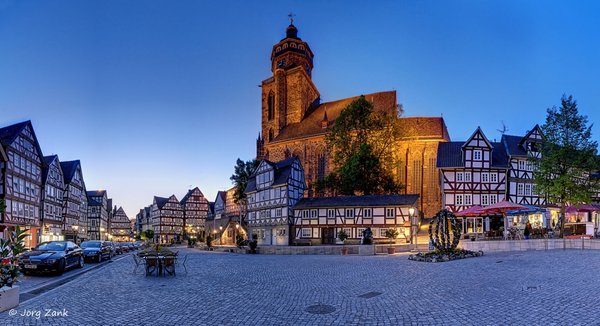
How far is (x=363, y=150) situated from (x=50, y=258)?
38.3 meters

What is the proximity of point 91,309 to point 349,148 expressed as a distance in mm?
46986

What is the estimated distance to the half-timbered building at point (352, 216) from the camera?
43844 mm

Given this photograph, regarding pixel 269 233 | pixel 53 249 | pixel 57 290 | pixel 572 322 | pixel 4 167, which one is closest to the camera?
pixel 572 322

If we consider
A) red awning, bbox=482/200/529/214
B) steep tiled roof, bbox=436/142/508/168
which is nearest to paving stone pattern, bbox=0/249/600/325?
red awning, bbox=482/200/529/214

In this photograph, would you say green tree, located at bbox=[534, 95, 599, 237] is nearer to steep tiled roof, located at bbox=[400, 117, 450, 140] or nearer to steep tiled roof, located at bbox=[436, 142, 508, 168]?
steep tiled roof, located at bbox=[436, 142, 508, 168]

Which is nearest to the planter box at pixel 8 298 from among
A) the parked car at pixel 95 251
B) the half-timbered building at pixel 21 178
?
the parked car at pixel 95 251

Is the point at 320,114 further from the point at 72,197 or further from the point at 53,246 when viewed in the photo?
the point at 53,246

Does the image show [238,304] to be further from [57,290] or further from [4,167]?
[4,167]

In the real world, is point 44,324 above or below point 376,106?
below

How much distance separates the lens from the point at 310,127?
242 feet

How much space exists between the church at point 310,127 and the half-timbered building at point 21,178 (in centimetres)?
3297

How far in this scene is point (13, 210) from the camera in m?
40.6

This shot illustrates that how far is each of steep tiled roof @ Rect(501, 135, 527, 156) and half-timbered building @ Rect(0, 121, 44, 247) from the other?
50.2 metres

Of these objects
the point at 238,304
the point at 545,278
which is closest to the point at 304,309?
the point at 238,304
